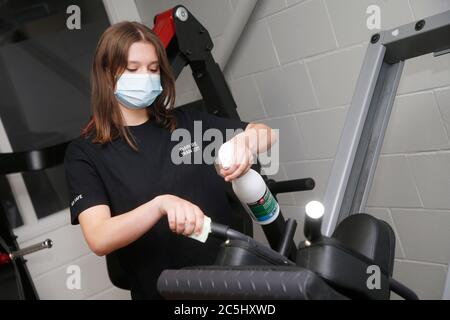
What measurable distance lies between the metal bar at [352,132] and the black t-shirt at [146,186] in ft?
1.26

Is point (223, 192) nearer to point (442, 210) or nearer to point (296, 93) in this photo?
point (296, 93)

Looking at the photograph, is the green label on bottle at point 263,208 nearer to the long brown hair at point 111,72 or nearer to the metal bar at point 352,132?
the metal bar at point 352,132

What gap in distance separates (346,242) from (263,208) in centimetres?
28

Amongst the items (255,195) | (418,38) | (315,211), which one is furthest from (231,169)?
(418,38)

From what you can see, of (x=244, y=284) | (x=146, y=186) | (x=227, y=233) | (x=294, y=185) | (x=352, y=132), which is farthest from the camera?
(x=294, y=185)

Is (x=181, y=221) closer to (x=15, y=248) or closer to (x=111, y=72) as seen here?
(x=111, y=72)

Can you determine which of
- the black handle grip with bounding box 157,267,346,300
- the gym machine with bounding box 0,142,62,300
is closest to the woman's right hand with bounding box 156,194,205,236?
the black handle grip with bounding box 157,267,346,300

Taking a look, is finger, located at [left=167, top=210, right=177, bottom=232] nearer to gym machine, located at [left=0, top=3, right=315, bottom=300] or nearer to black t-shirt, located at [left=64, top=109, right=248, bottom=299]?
black t-shirt, located at [left=64, top=109, right=248, bottom=299]

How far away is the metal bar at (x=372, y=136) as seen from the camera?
1.12 m

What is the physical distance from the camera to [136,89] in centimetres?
122

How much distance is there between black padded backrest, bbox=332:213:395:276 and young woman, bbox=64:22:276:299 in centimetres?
39

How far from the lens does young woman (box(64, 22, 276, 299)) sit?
1188 millimetres

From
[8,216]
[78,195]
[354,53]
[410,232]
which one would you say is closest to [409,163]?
[410,232]

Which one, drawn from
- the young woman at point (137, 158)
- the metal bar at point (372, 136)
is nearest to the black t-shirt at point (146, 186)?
the young woman at point (137, 158)
